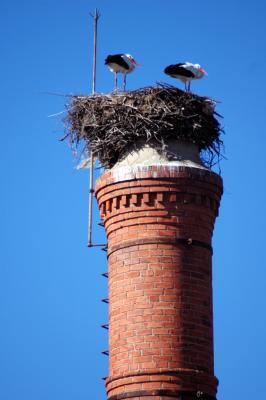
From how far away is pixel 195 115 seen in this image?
22.4m

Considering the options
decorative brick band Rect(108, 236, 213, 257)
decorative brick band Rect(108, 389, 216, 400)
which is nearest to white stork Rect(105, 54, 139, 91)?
decorative brick band Rect(108, 236, 213, 257)

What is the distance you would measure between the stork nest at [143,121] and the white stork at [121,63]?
2144 mm

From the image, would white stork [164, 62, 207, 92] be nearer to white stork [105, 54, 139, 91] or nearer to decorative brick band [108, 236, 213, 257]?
white stork [105, 54, 139, 91]

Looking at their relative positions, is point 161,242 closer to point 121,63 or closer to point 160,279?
point 160,279

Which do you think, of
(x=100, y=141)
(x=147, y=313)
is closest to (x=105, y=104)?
(x=100, y=141)

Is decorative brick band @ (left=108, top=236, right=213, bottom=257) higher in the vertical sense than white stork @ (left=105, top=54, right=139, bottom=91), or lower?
lower

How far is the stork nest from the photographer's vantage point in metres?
22.2

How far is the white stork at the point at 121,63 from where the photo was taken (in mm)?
25266

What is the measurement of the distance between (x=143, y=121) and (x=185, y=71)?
266cm

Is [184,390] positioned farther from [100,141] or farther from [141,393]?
[100,141]

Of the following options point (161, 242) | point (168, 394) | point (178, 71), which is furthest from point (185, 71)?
point (168, 394)

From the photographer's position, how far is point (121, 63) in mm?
25281

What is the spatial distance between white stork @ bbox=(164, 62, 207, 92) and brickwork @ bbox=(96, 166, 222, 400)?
2.93m

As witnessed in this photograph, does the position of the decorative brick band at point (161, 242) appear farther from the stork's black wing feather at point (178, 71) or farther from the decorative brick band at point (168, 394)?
the stork's black wing feather at point (178, 71)
